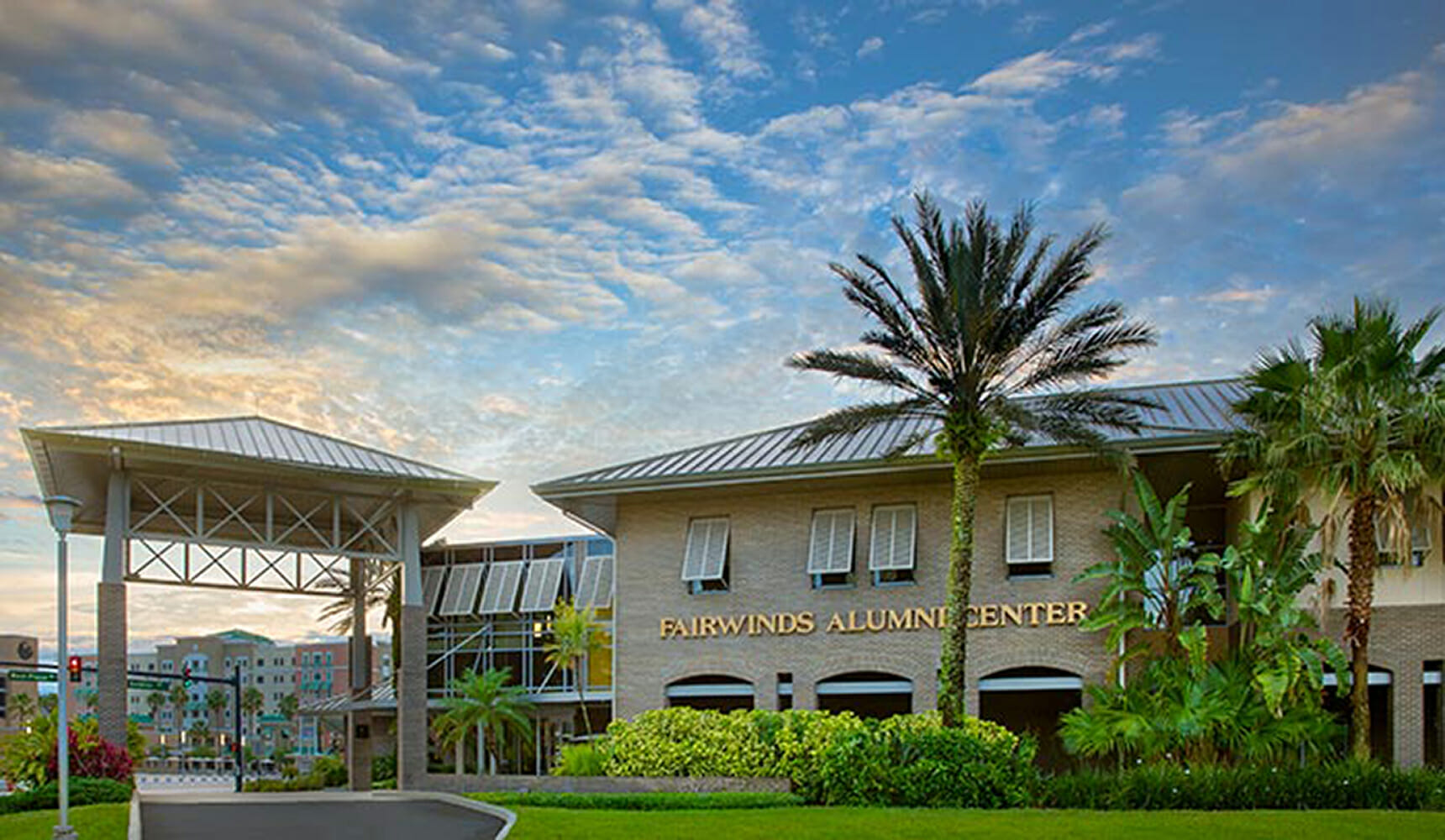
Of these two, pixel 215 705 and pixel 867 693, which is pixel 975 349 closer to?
pixel 867 693

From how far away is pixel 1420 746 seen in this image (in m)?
31.5

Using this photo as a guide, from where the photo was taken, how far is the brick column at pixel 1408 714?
104 feet

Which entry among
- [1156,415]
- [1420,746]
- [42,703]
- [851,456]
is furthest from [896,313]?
[42,703]

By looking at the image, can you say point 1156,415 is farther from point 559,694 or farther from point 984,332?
point 559,694

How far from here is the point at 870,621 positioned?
3622cm

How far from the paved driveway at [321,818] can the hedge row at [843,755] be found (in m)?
4.56

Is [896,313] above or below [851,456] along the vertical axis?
above

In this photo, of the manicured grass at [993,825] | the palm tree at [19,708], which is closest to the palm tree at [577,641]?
the manicured grass at [993,825]

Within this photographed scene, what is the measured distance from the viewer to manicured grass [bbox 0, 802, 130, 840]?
24.1 meters

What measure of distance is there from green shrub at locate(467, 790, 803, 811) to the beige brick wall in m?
7.76

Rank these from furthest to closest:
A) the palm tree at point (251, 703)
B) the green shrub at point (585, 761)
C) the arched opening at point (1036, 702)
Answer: the palm tree at point (251, 703), the arched opening at point (1036, 702), the green shrub at point (585, 761)

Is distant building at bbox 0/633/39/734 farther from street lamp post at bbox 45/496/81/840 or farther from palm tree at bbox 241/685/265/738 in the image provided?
street lamp post at bbox 45/496/81/840

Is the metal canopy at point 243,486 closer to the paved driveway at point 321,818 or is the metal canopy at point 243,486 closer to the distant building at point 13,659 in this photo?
the paved driveway at point 321,818

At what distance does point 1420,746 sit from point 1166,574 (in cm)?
652
